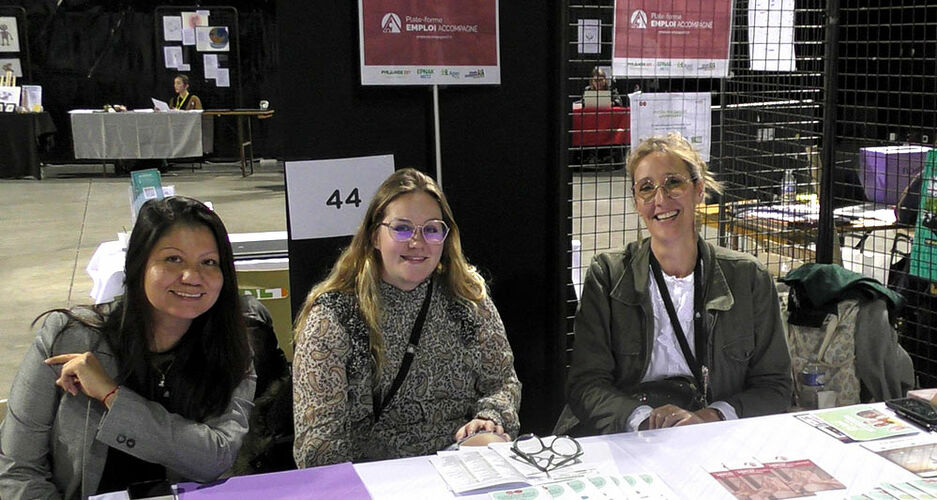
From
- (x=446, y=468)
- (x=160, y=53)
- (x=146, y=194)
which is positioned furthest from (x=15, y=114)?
(x=446, y=468)

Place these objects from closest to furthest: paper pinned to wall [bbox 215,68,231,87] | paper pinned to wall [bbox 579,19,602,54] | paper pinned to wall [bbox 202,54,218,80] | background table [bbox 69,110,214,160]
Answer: paper pinned to wall [bbox 579,19,602,54], background table [bbox 69,110,214,160], paper pinned to wall [bbox 202,54,218,80], paper pinned to wall [bbox 215,68,231,87]

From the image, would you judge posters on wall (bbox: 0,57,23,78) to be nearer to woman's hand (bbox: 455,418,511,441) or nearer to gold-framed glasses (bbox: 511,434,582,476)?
woman's hand (bbox: 455,418,511,441)

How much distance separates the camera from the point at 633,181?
2479mm

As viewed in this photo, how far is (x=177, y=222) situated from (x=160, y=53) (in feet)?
42.5

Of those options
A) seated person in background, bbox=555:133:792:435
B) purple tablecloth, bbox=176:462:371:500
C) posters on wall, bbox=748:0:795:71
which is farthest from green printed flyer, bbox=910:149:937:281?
purple tablecloth, bbox=176:462:371:500

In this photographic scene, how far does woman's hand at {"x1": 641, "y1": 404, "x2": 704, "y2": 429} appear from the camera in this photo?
7.04 feet

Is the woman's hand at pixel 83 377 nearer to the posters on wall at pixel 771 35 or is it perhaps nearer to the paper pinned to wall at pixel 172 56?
the posters on wall at pixel 771 35

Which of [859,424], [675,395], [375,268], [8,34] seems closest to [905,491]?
[859,424]

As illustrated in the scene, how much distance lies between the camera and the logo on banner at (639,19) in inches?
114

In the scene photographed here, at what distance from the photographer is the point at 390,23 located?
263cm

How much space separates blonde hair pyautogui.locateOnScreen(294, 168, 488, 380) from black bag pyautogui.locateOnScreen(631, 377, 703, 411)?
0.54m

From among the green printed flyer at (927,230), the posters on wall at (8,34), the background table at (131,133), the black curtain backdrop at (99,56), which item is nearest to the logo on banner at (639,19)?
the green printed flyer at (927,230)

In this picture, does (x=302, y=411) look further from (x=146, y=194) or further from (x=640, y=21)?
(x=640, y=21)

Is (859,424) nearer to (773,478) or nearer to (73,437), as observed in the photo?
(773,478)
